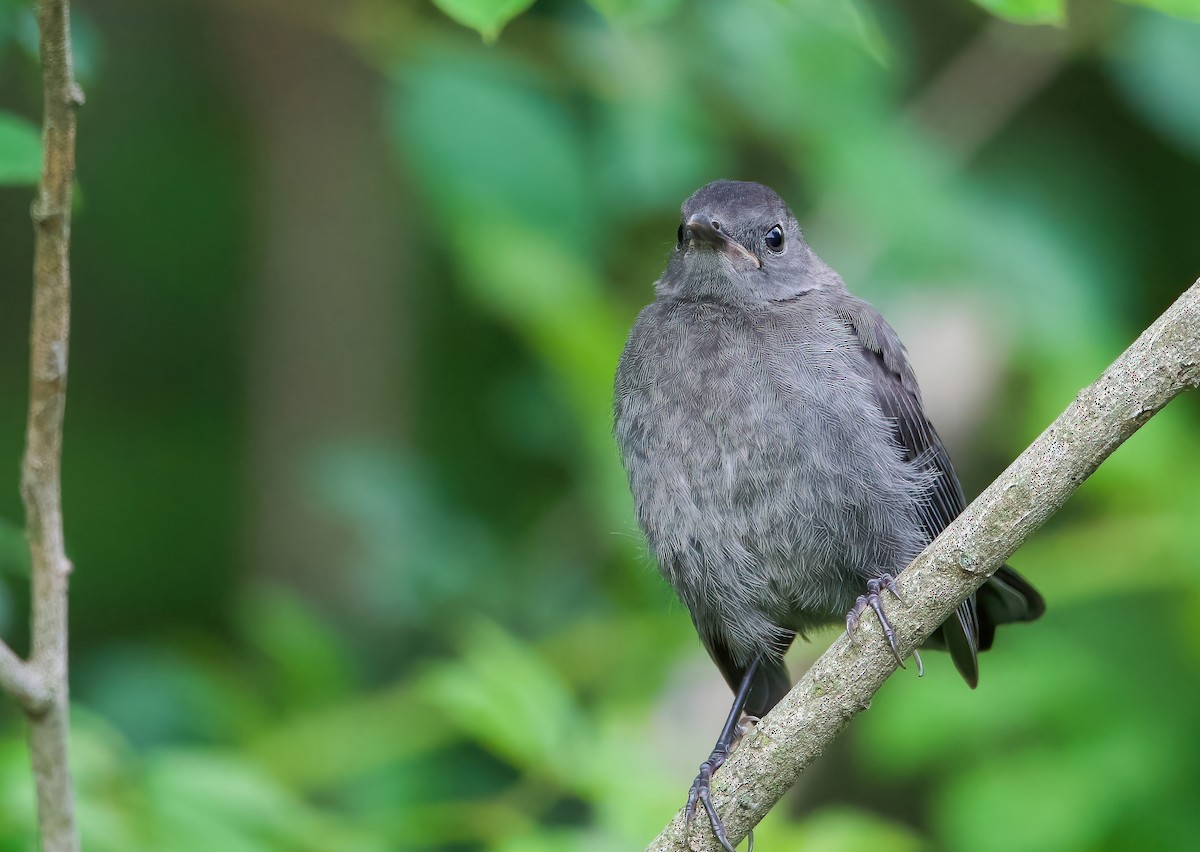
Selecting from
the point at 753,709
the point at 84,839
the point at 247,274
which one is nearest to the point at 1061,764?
the point at 753,709

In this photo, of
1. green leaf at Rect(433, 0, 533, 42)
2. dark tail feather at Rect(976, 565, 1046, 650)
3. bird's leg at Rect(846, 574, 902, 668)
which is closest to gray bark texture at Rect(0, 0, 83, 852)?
green leaf at Rect(433, 0, 533, 42)

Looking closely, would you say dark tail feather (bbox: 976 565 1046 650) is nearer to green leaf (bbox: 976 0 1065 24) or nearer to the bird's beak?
the bird's beak

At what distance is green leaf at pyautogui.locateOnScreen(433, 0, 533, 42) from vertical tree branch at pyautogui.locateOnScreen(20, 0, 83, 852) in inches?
24.4

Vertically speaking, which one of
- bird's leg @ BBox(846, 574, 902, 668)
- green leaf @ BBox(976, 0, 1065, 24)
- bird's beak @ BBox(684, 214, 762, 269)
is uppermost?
bird's beak @ BBox(684, 214, 762, 269)

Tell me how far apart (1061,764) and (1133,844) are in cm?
35

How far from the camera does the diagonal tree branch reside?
2285 millimetres

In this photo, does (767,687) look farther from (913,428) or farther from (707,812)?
(707,812)

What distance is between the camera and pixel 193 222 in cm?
697

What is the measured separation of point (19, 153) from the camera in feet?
7.73

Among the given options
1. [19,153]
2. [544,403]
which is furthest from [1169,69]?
[19,153]

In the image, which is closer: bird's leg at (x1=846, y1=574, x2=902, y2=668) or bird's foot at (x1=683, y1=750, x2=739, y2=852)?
bird's leg at (x1=846, y1=574, x2=902, y2=668)

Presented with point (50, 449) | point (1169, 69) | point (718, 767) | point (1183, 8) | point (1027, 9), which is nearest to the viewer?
point (1183, 8)

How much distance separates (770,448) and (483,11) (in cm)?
147

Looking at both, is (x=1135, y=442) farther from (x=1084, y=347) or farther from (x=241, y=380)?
(x=241, y=380)
